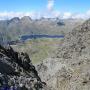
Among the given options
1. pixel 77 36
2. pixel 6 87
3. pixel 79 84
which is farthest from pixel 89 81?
pixel 77 36

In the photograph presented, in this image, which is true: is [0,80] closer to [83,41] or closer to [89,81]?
[89,81]

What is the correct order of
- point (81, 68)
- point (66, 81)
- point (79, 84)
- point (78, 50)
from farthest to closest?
1. point (78, 50)
2. point (81, 68)
3. point (66, 81)
4. point (79, 84)

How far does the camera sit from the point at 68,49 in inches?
5148

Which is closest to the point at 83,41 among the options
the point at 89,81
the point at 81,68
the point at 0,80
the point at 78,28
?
the point at 78,28

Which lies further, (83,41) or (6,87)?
(83,41)

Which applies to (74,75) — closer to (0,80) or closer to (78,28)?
(0,80)

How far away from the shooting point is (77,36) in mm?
140625

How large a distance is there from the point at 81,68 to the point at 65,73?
3.51 metres

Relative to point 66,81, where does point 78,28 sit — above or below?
above

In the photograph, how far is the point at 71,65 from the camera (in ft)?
237

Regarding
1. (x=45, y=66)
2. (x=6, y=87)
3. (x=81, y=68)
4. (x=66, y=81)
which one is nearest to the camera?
(x=6, y=87)

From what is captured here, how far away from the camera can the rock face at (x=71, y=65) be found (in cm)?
5169

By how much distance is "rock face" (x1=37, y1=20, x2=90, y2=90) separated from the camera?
170 feet

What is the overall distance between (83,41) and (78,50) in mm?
8589
